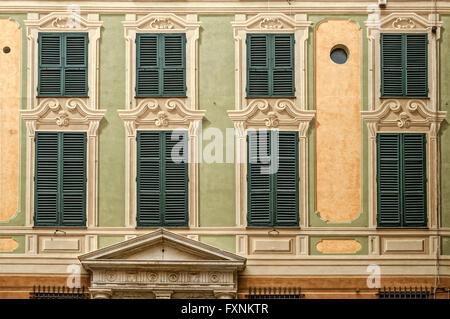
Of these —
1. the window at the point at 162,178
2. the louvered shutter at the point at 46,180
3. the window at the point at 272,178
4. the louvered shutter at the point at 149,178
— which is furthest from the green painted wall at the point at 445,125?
the louvered shutter at the point at 46,180

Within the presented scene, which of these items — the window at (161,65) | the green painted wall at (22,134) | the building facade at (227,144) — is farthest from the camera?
the window at (161,65)

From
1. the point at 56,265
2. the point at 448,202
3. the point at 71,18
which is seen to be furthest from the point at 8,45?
the point at 448,202

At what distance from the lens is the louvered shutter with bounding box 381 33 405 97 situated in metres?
26.8

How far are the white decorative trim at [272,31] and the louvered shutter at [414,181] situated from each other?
242cm

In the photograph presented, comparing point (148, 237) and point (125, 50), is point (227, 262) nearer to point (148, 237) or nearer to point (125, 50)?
point (148, 237)

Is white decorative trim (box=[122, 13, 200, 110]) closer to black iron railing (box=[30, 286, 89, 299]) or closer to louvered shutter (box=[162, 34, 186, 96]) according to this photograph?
louvered shutter (box=[162, 34, 186, 96])

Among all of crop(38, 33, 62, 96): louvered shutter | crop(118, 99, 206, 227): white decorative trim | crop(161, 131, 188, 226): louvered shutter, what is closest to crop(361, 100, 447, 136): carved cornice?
crop(118, 99, 206, 227): white decorative trim

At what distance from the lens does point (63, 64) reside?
26.8m

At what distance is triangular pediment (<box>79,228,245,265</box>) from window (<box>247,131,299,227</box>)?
1087 millimetres

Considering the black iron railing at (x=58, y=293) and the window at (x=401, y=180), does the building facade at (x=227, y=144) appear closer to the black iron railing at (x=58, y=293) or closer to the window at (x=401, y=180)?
the window at (x=401, y=180)

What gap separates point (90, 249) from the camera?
86.5 feet

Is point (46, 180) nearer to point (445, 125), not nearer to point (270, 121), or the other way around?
point (270, 121)

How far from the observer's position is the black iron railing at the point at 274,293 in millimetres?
26031

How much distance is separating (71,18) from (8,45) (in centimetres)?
148
